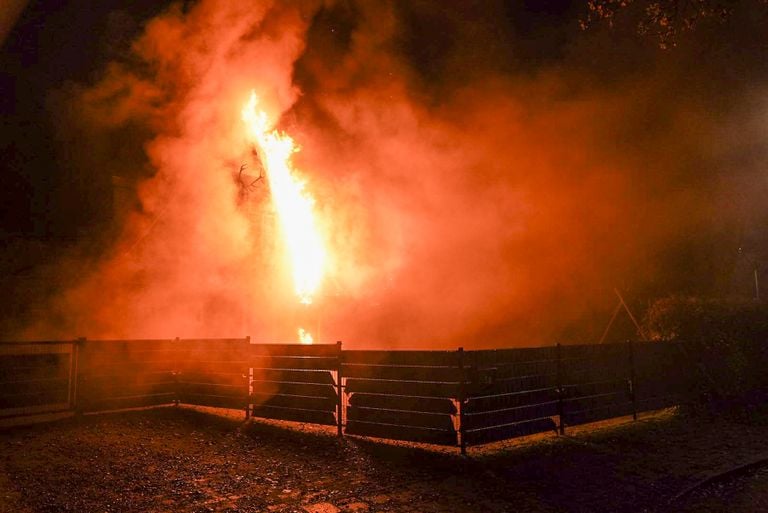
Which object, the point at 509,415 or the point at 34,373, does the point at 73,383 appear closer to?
the point at 34,373

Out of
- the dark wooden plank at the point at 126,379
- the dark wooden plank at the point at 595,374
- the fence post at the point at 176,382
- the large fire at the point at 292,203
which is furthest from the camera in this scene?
the large fire at the point at 292,203

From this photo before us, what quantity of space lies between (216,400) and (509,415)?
5608mm

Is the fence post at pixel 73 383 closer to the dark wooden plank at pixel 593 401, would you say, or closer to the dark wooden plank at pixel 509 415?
the dark wooden plank at pixel 509 415

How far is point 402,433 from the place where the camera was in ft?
22.5

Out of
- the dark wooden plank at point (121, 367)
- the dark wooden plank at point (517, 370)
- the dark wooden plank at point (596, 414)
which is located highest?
the dark wooden plank at point (121, 367)

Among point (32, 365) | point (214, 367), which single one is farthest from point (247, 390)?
point (32, 365)

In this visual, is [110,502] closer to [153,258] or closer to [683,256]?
[153,258]

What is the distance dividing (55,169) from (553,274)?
15.7m

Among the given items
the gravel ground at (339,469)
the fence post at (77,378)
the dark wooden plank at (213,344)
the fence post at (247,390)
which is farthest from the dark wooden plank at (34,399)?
the fence post at (247,390)

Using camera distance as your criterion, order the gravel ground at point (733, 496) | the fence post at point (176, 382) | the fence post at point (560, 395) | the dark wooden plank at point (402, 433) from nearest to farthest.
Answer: the gravel ground at point (733, 496) → the dark wooden plank at point (402, 433) → the fence post at point (560, 395) → the fence post at point (176, 382)

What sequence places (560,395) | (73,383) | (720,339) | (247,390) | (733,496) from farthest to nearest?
(720,339)
(73,383)
(247,390)
(560,395)
(733,496)

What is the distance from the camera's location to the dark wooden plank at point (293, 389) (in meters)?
7.75

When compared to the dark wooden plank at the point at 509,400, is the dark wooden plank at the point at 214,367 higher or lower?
higher

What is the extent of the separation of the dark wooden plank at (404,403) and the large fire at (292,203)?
1019cm
